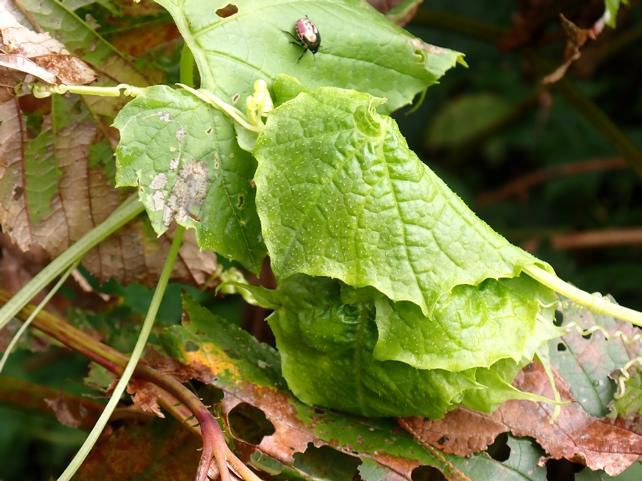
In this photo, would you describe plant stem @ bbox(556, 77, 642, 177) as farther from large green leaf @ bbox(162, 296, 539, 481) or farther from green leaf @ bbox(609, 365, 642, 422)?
large green leaf @ bbox(162, 296, 539, 481)

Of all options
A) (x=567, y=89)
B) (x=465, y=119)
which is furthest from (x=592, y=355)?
(x=465, y=119)

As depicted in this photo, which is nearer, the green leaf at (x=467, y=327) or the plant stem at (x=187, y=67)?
the green leaf at (x=467, y=327)

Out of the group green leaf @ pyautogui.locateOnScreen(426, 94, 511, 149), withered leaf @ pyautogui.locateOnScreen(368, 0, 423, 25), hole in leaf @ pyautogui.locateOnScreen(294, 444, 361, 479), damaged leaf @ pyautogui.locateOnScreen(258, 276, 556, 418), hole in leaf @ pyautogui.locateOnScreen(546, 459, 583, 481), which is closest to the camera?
damaged leaf @ pyautogui.locateOnScreen(258, 276, 556, 418)

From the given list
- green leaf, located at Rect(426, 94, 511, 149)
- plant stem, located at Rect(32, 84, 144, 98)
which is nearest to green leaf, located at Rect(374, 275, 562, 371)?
A: plant stem, located at Rect(32, 84, 144, 98)

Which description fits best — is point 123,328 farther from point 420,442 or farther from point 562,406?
point 562,406

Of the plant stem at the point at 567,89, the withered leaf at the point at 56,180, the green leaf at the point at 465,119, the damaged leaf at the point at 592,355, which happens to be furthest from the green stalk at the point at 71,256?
the green leaf at the point at 465,119

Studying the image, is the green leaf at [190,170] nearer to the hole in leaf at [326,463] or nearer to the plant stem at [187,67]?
the plant stem at [187,67]

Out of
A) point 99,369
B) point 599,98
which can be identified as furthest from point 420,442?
point 599,98
